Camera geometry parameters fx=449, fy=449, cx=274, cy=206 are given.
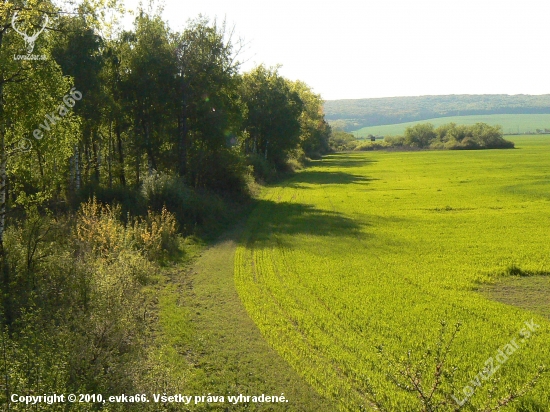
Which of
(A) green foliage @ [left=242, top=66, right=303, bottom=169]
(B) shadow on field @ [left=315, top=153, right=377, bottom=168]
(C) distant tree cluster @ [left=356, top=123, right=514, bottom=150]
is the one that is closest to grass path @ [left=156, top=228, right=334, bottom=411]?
(A) green foliage @ [left=242, top=66, right=303, bottom=169]

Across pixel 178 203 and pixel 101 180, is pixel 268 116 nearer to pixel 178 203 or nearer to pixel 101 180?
pixel 101 180

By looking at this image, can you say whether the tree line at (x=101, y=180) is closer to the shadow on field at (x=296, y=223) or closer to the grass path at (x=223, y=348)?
the grass path at (x=223, y=348)

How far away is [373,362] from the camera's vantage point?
29.5 ft

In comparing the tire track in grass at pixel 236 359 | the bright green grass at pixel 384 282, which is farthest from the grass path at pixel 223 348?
the bright green grass at pixel 384 282

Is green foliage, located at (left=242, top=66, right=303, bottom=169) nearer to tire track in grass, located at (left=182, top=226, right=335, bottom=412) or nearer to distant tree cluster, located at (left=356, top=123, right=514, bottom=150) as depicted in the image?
tire track in grass, located at (left=182, top=226, right=335, bottom=412)

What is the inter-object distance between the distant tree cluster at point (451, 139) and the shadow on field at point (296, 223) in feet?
352

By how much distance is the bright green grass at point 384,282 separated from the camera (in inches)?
355

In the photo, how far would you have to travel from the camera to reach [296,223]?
25641mm

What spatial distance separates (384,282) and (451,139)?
129 meters

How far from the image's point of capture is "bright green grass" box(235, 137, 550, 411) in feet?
29.6

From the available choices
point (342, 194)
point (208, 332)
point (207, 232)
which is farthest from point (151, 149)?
point (208, 332)

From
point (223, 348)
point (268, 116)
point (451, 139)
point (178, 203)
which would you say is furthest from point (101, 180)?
point (451, 139)

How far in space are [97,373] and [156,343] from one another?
7.16 feet

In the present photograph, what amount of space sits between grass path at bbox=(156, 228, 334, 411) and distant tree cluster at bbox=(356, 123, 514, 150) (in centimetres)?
12379
